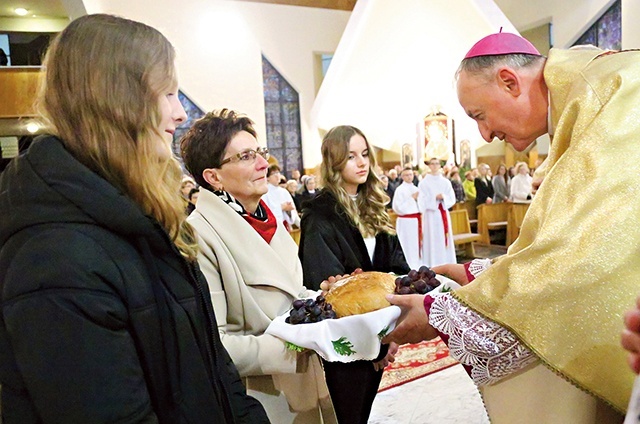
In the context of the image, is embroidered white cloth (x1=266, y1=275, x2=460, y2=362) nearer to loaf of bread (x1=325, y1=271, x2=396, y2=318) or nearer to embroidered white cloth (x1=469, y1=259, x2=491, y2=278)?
loaf of bread (x1=325, y1=271, x2=396, y2=318)

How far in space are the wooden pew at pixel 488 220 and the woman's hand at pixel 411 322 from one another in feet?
30.5

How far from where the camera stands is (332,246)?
254 cm

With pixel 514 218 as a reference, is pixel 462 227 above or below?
below

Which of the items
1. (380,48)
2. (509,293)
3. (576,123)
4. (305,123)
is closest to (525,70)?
(576,123)

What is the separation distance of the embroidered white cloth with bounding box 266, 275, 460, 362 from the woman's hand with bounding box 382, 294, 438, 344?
42 mm

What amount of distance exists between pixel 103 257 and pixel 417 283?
3.66 ft

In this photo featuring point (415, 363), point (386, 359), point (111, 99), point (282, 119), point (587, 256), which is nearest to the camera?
point (111, 99)

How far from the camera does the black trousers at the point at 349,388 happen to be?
2.03 meters

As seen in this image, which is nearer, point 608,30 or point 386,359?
point 386,359

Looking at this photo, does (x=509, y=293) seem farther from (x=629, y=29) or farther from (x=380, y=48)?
(x=380, y=48)

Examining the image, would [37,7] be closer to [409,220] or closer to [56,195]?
[409,220]

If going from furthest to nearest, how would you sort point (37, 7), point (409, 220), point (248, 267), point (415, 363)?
point (37, 7) → point (409, 220) → point (415, 363) → point (248, 267)

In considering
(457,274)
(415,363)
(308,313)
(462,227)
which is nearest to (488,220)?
(462,227)

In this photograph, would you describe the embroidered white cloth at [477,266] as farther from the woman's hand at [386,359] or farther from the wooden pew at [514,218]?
the wooden pew at [514,218]
